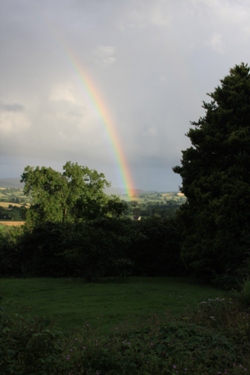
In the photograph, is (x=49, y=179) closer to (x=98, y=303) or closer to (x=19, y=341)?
(x=98, y=303)

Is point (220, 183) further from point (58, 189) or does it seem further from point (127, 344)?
point (58, 189)

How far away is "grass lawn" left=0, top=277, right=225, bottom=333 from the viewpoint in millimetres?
8102

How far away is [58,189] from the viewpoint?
144ft

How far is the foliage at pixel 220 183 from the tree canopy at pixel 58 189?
26354mm

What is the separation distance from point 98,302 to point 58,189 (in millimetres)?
34105

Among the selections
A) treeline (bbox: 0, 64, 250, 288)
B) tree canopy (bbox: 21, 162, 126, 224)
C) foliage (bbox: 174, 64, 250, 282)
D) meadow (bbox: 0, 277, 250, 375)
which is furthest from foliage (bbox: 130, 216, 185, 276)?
tree canopy (bbox: 21, 162, 126, 224)

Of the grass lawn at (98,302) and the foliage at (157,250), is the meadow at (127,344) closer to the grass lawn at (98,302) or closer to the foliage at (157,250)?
the grass lawn at (98,302)

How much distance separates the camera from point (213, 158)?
16500 millimetres

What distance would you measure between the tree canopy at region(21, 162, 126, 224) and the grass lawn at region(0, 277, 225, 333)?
89.0ft

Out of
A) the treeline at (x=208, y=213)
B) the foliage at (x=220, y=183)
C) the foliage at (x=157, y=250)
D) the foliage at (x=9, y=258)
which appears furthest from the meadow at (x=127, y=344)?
the foliage at (x=9, y=258)

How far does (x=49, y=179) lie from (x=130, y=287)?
31.4 meters

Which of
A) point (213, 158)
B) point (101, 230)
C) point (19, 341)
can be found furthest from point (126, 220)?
point (19, 341)

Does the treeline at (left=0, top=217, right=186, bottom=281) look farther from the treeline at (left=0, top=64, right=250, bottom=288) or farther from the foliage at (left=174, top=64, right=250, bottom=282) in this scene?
the foliage at (left=174, top=64, right=250, bottom=282)

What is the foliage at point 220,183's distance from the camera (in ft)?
48.1
